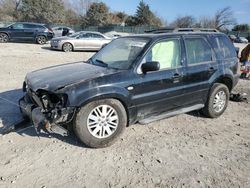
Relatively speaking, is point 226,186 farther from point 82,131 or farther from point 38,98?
point 38,98

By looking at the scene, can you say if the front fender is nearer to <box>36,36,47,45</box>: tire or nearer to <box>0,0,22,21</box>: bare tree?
<box>36,36,47,45</box>: tire

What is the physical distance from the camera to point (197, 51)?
5.75 m

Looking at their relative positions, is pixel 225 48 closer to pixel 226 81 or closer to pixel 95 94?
pixel 226 81

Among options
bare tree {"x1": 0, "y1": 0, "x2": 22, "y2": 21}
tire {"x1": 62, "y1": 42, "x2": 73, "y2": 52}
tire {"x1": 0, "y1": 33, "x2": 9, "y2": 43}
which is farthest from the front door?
bare tree {"x1": 0, "y1": 0, "x2": 22, "y2": 21}

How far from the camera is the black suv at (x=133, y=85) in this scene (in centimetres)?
438

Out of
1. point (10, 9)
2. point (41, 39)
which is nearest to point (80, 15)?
point (10, 9)

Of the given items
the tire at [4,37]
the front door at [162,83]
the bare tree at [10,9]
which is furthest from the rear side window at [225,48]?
the bare tree at [10,9]

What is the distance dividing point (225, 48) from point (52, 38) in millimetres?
17517

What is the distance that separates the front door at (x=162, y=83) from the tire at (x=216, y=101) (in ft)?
2.72

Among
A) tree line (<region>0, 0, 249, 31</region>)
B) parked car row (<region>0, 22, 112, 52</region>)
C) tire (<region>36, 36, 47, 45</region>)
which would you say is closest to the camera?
parked car row (<region>0, 22, 112, 52</region>)

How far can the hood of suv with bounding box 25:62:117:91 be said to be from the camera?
4480 millimetres

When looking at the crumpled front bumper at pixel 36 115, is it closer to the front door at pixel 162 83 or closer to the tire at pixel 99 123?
the tire at pixel 99 123

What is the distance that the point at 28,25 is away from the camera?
22453mm

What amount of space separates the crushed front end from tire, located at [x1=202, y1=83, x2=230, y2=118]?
2.99m
